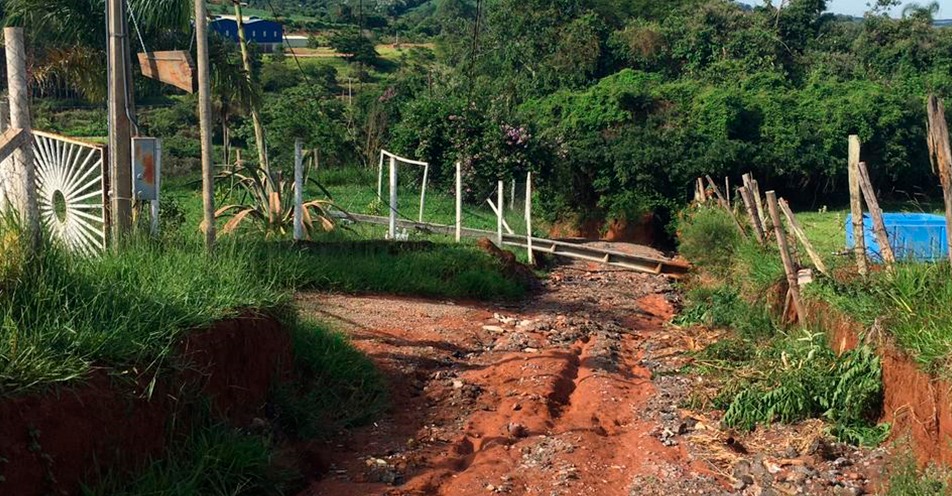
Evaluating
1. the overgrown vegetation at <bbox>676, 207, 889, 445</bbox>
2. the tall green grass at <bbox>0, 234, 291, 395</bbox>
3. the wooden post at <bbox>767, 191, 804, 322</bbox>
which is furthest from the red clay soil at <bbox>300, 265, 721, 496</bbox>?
the wooden post at <bbox>767, 191, 804, 322</bbox>

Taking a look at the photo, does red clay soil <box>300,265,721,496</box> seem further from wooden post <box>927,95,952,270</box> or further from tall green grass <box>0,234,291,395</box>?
wooden post <box>927,95,952,270</box>

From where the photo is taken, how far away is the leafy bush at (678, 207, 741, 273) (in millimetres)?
15617

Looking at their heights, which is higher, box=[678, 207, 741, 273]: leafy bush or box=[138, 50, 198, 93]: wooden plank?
box=[138, 50, 198, 93]: wooden plank

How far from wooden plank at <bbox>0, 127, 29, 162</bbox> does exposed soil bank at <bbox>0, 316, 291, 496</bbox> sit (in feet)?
5.22

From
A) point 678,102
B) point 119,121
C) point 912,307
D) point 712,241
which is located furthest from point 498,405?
point 678,102

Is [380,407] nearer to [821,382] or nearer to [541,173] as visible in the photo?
[821,382]

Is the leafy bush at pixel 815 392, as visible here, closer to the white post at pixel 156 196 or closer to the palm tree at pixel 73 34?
the white post at pixel 156 196

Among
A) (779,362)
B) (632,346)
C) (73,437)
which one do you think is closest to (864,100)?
(632,346)

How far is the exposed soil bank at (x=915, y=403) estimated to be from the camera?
238 inches

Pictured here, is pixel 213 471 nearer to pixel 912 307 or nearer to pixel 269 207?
pixel 912 307

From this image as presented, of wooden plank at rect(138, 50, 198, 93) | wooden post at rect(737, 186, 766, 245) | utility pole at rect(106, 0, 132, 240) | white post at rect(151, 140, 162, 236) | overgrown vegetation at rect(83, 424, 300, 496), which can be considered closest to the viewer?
overgrown vegetation at rect(83, 424, 300, 496)

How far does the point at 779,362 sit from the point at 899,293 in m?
1.34

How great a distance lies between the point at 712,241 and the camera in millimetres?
16188

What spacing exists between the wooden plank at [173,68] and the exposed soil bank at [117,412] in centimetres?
308
